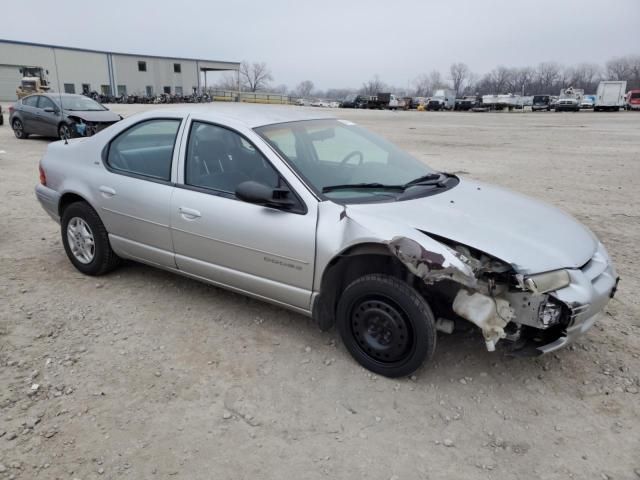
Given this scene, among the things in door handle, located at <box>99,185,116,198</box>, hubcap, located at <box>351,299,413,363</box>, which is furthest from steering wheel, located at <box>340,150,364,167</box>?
door handle, located at <box>99,185,116,198</box>

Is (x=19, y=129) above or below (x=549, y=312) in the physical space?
below

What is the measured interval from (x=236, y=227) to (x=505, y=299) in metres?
1.80

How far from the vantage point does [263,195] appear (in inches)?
124

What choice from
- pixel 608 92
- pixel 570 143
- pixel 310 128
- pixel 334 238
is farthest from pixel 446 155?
pixel 608 92

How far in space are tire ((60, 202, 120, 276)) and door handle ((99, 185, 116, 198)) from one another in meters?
0.26

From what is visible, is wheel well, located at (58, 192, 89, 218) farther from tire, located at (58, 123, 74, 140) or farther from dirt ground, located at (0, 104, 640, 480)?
tire, located at (58, 123, 74, 140)

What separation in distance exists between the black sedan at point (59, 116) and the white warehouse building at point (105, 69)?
38.4 meters

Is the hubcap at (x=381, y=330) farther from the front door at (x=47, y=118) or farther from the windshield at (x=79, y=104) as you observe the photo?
the front door at (x=47, y=118)

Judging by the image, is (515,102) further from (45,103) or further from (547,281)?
(547,281)

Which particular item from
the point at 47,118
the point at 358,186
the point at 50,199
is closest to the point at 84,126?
the point at 47,118

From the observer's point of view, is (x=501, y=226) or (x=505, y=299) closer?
(x=505, y=299)

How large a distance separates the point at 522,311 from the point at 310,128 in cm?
212

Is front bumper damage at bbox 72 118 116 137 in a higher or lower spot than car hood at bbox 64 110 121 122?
lower

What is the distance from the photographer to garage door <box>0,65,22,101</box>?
5578 cm
